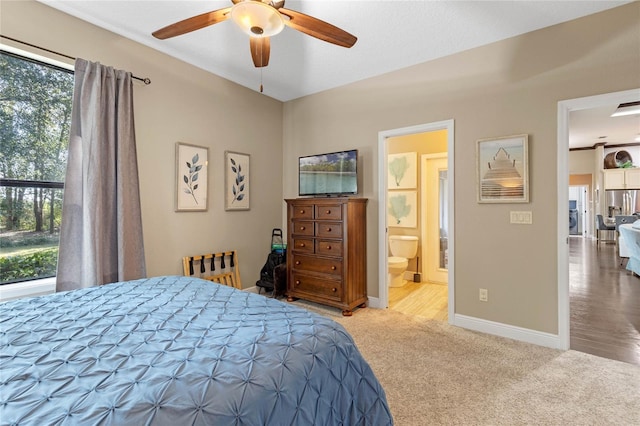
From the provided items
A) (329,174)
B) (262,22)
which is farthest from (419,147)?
(262,22)

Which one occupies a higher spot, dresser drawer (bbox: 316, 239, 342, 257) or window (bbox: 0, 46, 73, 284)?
window (bbox: 0, 46, 73, 284)

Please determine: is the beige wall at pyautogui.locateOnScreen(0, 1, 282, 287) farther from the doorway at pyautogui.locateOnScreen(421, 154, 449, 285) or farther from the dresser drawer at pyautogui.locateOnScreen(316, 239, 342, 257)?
the doorway at pyautogui.locateOnScreen(421, 154, 449, 285)

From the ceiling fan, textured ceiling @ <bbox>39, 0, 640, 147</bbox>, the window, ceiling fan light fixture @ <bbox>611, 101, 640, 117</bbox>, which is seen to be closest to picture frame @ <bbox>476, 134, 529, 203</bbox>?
textured ceiling @ <bbox>39, 0, 640, 147</bbox>

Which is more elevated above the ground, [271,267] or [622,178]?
[622,178]

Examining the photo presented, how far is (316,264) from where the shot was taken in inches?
145

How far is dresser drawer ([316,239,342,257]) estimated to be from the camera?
11.5 ft

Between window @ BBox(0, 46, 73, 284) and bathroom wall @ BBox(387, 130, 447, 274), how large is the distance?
3967mm

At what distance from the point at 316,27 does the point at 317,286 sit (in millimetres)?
2697

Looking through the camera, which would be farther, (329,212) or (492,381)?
(329,212)

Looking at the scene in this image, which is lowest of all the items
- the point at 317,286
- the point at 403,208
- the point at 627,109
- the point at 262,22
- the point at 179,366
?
the point at 317,286

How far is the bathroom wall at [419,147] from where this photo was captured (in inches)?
190

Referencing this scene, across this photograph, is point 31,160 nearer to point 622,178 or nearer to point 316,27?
point 316,27

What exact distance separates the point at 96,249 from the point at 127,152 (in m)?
0.88

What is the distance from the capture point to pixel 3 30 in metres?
2.21
